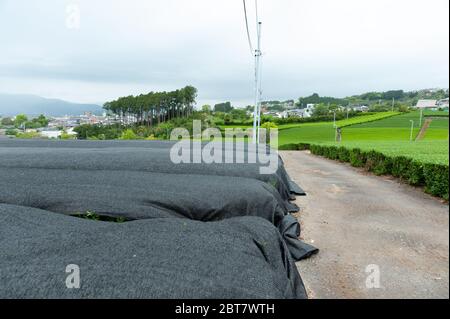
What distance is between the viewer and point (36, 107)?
10953mm

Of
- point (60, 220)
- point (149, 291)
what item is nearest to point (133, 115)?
point (60, 220)

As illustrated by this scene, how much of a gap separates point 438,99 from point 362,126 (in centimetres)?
2828

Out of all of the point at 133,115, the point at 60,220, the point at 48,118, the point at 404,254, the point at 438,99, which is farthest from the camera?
the point at 133,115

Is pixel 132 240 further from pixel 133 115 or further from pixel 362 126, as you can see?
pixel 362 126

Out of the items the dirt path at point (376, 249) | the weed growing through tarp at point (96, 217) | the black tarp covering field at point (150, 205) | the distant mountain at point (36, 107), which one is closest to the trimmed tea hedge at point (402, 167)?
the dirt path at point (376, 249)

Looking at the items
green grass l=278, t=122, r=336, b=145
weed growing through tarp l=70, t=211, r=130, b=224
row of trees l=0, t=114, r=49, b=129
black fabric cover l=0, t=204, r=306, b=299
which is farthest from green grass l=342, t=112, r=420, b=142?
black fabric cover l=0, t=204, r=306, b=299

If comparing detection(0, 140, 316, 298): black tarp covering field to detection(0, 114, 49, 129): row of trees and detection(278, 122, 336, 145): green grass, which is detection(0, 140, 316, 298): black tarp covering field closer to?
detection(0, 114, 49, 129): row of trees

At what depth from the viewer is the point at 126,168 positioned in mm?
3561

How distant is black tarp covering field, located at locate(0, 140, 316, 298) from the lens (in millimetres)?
1292

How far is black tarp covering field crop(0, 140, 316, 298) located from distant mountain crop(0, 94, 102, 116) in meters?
5.30

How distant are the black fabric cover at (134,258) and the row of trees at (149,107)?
11.1m

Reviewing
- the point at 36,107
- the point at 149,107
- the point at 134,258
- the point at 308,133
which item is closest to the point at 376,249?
the point at 134,258

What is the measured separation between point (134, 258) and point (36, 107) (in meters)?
12.5
